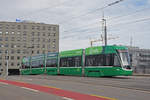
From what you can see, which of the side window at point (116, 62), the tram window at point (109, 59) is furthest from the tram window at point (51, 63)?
the side window at point (116, 62)

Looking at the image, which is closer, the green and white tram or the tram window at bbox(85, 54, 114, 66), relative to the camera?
the green and white tram

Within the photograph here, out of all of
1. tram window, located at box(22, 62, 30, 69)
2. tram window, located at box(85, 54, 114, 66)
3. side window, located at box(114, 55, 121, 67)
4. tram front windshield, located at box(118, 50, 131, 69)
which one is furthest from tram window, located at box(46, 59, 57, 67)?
tram front windshield, located at box(118, 50, 131, 69)

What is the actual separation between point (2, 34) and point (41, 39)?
17.1 m

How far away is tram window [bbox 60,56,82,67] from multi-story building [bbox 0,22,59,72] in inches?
2744

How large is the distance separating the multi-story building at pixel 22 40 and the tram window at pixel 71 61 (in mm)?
69693

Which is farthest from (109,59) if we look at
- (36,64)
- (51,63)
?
(36,64)

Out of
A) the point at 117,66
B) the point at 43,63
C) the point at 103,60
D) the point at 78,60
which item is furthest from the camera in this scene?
the point at 43,63

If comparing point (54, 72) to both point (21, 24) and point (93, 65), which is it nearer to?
point (93, 65)

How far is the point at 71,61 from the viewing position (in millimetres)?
30938

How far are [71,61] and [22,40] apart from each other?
2977 inches

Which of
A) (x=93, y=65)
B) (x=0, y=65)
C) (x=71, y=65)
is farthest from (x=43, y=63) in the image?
(x=0, y=65)

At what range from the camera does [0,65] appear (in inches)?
3868

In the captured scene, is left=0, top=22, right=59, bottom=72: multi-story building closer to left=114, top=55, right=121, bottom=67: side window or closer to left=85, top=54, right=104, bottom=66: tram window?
left=85, top=54, right=104, bottom=66: tram window

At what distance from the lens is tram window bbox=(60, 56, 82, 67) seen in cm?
2963
